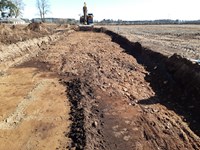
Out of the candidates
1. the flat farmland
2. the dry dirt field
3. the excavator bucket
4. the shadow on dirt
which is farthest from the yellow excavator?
the shadow on dirt

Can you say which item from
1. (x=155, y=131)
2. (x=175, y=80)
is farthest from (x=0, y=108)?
(x=175, y=80)

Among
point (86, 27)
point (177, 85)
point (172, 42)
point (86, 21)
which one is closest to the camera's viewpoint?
point (177, 85)

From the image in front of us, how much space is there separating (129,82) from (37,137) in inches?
217

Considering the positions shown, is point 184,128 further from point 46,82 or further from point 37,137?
point 46,82

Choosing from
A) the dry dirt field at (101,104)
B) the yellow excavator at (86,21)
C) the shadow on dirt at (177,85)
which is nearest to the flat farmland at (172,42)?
the shadow on dirt at (177,85)

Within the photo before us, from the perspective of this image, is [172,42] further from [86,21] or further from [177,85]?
[86,21]

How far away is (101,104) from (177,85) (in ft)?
11.0

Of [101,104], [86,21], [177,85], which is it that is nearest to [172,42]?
[177,85]

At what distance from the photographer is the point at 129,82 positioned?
447 inches

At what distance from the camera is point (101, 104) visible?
8836 millimetres

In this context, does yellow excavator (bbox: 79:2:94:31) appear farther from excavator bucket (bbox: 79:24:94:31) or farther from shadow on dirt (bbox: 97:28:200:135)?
shadow on dirt (bbox: 97:28:200:135)

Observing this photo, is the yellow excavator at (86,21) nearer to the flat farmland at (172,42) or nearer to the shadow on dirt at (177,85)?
the flat farmland at (172,42)

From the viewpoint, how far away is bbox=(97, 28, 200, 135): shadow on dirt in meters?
8.30

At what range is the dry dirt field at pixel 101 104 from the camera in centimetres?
649
